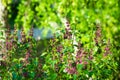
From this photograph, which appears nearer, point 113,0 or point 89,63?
point 89,63

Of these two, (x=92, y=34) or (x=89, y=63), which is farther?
(x=92, y=34)

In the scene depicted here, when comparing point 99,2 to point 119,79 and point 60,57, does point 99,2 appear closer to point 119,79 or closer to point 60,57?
point 119,79

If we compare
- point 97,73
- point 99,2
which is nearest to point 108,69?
point 97,73

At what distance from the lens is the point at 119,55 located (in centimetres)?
677

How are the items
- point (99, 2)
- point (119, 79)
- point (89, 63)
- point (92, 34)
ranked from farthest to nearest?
point (99, 2)
point (119, 79)
point (92, 34)
point (89, 63)

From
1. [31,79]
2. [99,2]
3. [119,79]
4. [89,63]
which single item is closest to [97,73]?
[89,63]

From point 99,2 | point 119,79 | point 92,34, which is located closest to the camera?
point 92,34

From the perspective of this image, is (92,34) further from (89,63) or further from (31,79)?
(31,79)

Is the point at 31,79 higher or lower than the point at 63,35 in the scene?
lower

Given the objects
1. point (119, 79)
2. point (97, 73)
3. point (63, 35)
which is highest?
point (63, 35)

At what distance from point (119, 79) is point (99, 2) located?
5.69ft

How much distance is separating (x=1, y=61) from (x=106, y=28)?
3908mm

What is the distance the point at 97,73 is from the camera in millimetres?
4543

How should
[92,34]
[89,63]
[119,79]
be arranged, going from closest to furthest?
[89,63], [92,34], [119,79]
